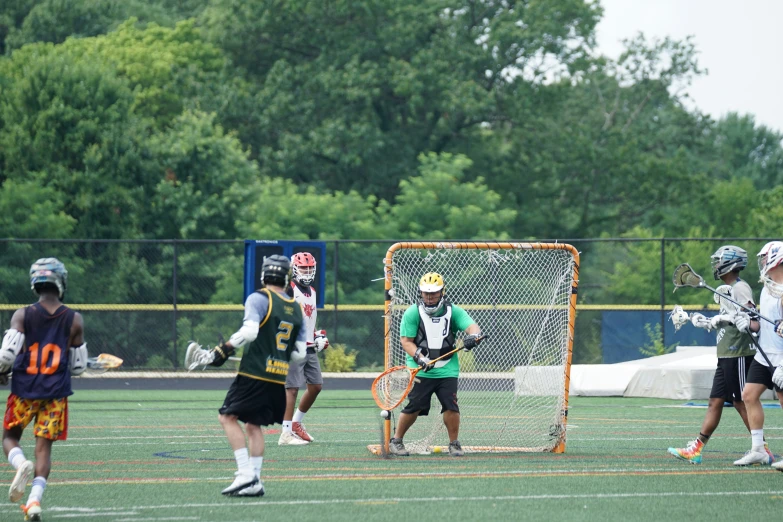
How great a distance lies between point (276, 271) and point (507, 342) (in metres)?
6.96

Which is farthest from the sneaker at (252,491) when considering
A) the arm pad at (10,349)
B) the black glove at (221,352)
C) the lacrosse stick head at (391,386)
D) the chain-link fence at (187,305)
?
the chain-link fence at (187,305)

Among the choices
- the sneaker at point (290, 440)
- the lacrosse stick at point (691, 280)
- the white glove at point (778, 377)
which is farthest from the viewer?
the sneaker at point (290, 440)

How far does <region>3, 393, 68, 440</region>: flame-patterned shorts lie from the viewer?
7828mm

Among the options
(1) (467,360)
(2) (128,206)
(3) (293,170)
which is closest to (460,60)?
(3) (293,170)

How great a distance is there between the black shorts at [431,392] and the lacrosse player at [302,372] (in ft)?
5.09

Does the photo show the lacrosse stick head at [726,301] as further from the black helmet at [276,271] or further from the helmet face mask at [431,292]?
the black helmet at [276,271]

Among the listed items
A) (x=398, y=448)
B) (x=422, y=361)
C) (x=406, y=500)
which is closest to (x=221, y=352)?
(x=406, y=500)

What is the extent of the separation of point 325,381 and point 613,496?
586 inches

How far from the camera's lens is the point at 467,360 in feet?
52.3

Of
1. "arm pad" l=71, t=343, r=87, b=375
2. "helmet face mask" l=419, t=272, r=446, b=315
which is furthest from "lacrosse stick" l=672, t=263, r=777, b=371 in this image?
"arm pad" l=71, t=343, r=87, b=375

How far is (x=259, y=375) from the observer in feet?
28.1

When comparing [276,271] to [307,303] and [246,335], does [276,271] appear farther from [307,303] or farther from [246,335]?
[307,303]

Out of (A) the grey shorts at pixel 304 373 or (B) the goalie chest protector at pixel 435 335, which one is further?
(A) the grey shorts at pixel 304 373

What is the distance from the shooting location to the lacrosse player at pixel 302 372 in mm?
12195
